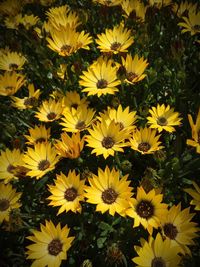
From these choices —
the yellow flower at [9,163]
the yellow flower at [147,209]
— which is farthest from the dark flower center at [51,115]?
the yellow flower at [147,209]

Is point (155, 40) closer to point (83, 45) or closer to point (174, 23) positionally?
point (174, 23)

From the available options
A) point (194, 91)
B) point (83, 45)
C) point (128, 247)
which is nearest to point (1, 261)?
point (128, 247)

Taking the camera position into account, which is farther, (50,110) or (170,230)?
(50,110)

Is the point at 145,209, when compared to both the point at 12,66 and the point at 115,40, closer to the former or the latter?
the point at 115,40

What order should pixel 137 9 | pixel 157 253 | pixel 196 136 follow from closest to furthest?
pixel 157 253 < pixel 196 136 < pixel 137 9

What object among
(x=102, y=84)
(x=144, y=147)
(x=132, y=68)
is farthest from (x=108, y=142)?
(x=132, y=68)

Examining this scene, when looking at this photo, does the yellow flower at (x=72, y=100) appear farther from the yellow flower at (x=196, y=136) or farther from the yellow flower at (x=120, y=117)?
the yellow flower at (x=196, y=136)

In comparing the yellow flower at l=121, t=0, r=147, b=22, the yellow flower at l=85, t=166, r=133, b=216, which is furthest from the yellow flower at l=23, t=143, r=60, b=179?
the yellow flower at l=121, t=0, r=147, b=22

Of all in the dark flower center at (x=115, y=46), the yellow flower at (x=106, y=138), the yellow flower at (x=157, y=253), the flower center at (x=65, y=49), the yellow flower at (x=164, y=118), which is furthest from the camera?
the dark flower center at (x=115, y=46)
